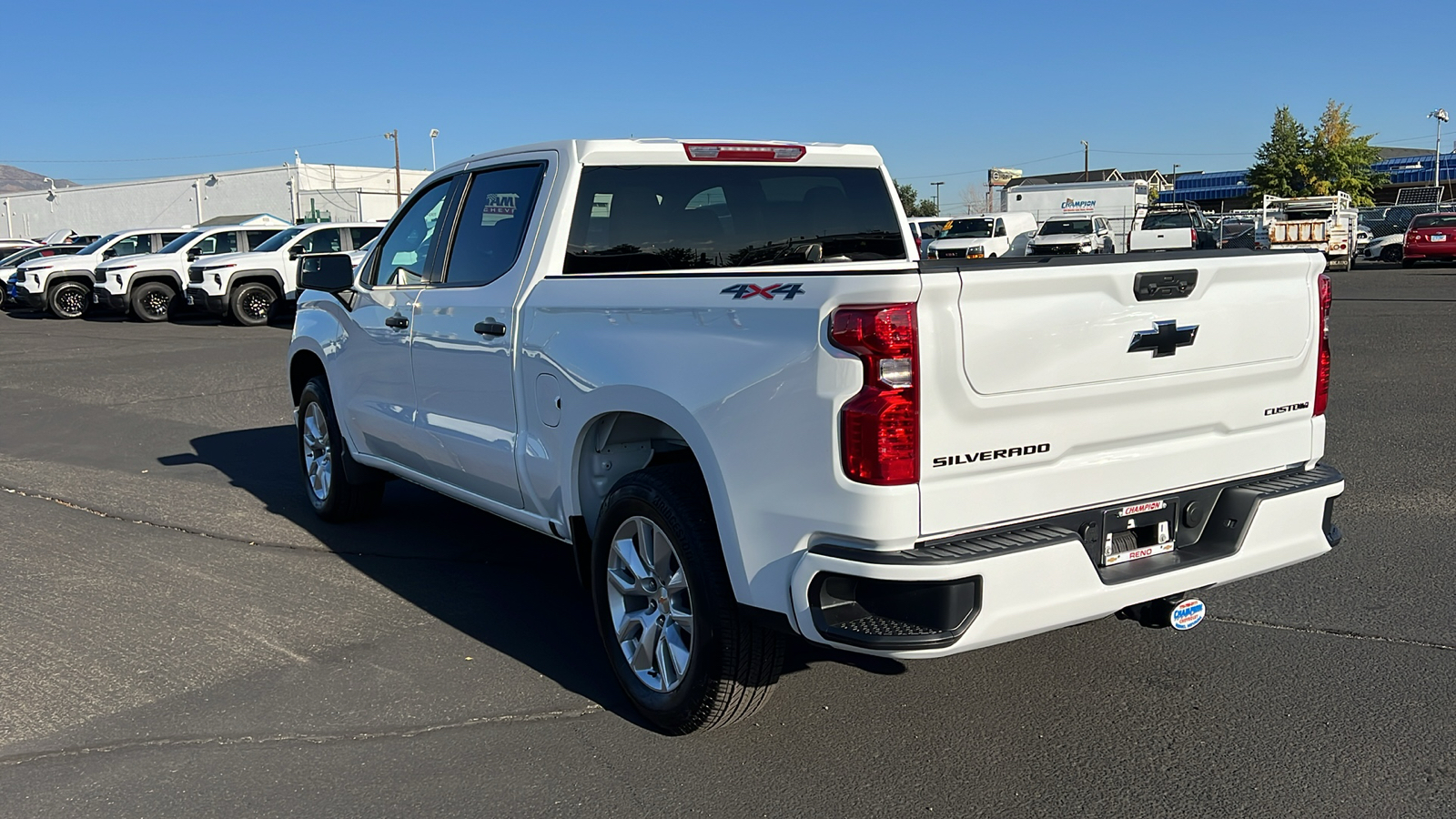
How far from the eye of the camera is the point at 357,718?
13.3 feet

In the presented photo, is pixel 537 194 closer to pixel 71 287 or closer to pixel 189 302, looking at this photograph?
pixel 189 302

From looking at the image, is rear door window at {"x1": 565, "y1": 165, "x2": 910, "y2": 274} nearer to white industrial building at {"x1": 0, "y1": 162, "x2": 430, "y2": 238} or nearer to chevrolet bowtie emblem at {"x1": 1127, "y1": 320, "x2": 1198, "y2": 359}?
chevrolet bowtie emblem at {"x1": 1127, "y1": 320, "x2": 1198, "y2": 359}

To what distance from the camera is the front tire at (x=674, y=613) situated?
3.56 metres

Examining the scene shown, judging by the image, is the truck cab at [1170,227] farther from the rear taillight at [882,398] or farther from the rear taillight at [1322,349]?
the rear taillight at [882,398]

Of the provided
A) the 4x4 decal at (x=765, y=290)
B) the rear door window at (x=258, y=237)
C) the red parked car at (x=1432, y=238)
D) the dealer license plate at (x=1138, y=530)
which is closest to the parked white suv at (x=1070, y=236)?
the red parked car at (x=1432, y=238)

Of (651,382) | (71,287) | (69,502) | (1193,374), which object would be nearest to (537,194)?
(651,382)

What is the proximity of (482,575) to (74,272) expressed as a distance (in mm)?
24389

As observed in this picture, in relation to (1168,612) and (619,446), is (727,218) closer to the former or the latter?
(619,446)

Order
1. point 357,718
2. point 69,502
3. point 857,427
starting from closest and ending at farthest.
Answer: point 857,427, point 357,718, point 69,502

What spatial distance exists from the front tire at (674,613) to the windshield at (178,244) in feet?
74.9

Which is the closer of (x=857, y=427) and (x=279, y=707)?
(x=857, y=427)

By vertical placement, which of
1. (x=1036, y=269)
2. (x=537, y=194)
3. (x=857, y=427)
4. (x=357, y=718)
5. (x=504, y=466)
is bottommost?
(x=357, y=718)

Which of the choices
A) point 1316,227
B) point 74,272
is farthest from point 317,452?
point 1316,227

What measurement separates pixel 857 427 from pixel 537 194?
7.15 feet
